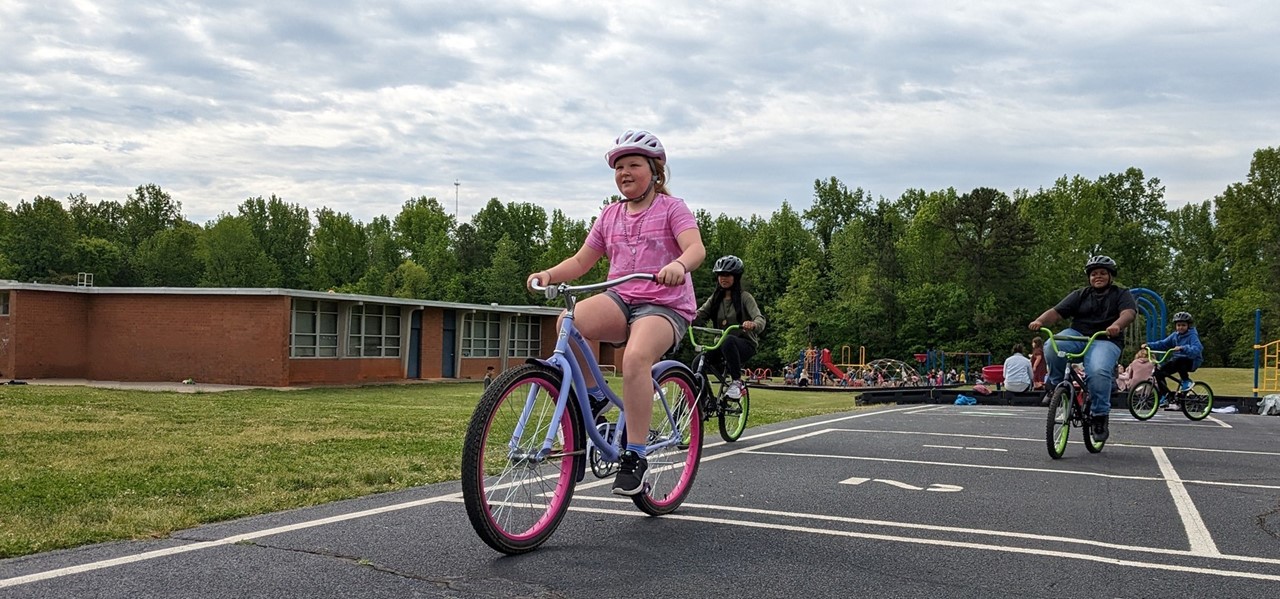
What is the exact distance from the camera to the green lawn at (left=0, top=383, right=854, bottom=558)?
5062 millimetres

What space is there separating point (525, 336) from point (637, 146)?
45.1 m

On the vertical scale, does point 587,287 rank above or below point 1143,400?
above

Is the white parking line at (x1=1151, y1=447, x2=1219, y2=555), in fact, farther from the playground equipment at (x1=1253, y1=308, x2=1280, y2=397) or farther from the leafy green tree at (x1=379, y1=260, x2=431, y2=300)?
the leafy green tree at (x1=379, y1=260, x2=431, y2=300)

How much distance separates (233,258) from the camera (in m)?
99.8

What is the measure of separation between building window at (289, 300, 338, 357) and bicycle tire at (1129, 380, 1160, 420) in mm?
25525

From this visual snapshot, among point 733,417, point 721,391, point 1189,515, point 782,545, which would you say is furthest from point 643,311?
point 733,417

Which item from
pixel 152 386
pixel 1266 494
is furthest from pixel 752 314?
pixel 152 386

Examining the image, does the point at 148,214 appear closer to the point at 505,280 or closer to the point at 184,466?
the point at 505,280

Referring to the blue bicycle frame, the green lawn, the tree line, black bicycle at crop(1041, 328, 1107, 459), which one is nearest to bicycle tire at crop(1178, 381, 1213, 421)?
the green lawn

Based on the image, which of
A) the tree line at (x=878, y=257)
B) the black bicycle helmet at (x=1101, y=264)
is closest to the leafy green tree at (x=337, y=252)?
the tree line at (x=878, y=257)

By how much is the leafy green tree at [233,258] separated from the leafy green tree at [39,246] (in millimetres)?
11615

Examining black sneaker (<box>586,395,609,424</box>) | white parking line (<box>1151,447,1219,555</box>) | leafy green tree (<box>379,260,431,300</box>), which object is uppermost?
leafy green tree (<box>379,260,431,300</box>)

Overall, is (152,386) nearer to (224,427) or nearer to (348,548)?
(224,427)

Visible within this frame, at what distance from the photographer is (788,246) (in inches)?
3374
